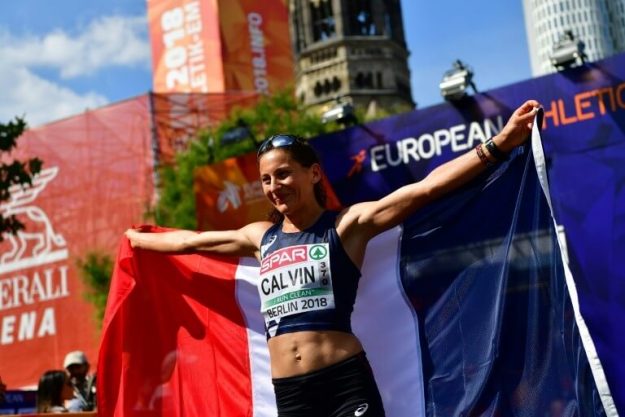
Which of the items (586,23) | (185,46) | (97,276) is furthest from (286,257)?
(586,23)

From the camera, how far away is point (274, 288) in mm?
4059

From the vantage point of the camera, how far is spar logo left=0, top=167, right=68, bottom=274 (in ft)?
109

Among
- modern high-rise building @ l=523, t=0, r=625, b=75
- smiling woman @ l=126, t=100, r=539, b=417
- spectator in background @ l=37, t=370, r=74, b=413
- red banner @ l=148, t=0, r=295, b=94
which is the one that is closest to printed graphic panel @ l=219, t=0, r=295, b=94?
red banner @ l=148, t=0, r=295, b=94

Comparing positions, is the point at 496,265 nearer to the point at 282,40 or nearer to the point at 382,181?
the point at 382,181

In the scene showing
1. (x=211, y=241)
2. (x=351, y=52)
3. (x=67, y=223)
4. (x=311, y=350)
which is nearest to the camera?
(x=311, y=350)

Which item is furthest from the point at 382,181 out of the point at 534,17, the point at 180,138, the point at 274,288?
the point at 534,17

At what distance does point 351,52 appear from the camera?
86.3 meters

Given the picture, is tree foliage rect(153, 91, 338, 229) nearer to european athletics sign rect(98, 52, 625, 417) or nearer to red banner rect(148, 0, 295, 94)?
red banner rect(148, 0, 295, 94)

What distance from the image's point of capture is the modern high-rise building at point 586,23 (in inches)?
4899

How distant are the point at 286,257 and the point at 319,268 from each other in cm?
16

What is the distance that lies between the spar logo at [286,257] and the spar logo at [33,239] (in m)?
30.2

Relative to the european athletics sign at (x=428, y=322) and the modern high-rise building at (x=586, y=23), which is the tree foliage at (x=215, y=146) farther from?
the modern high-rise building at (x=586, y=23)

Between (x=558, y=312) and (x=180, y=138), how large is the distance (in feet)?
97.6

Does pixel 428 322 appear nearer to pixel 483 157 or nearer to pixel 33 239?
pixel 483 157
